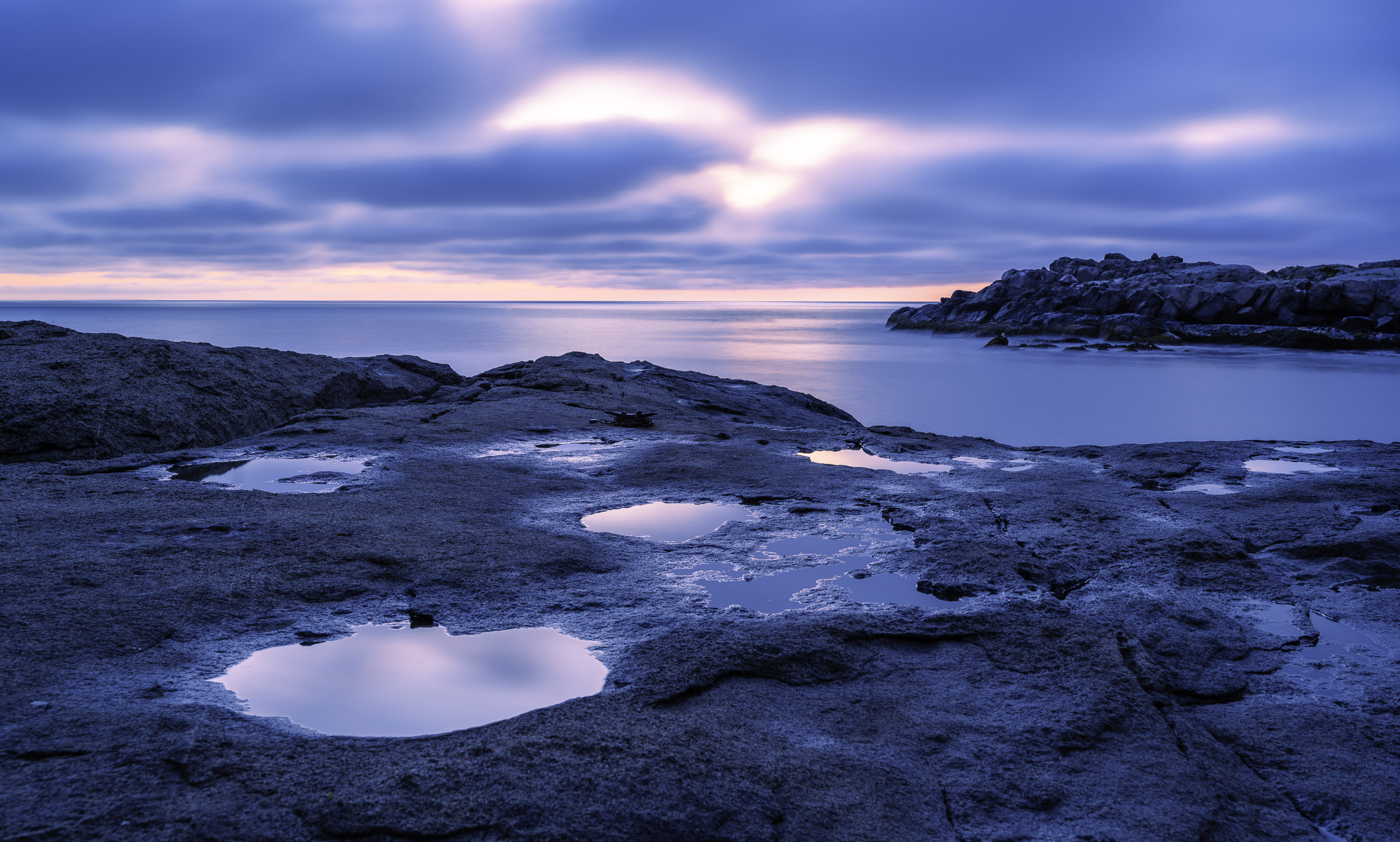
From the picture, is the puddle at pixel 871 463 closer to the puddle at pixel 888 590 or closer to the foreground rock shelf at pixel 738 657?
the foreground rock shelf at pixel 738 657

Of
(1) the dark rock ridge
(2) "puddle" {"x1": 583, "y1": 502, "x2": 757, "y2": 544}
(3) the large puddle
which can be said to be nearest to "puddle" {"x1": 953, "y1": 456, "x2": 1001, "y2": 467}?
(2) "puddle" {"x1": 583, "y1": 502, "x2": 757, "y2": 544}

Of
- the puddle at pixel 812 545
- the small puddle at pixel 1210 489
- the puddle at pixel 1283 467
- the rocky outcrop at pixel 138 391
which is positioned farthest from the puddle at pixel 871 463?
the rocky outcrop at pixel 138 391

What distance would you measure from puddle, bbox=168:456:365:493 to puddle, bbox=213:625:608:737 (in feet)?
8.70

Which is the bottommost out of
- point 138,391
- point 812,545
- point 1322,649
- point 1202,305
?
point 1322,649

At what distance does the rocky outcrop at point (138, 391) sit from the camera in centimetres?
661

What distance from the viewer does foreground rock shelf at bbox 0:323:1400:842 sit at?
209 cm

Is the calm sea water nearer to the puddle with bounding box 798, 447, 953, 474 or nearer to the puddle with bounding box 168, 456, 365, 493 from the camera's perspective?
the puddle with bounding box 798, 447, 953, 474

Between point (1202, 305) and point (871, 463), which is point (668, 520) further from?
point (1202, 305)

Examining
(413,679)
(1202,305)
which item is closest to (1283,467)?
(413,679)

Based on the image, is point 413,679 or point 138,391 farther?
point 138,391

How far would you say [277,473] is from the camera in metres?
5.97

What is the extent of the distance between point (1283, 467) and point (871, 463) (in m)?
3.36

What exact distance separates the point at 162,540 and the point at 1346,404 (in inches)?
946

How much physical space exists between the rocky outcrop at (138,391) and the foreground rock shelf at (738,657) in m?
0.99
